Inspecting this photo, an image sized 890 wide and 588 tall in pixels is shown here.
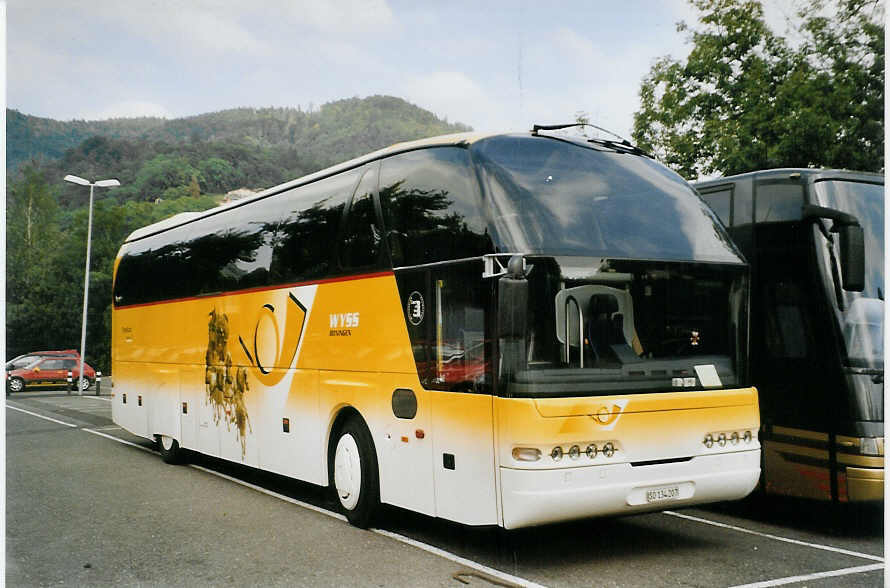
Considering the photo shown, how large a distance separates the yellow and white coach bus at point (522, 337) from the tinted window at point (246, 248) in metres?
0.09

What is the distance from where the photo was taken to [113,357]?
1600cm

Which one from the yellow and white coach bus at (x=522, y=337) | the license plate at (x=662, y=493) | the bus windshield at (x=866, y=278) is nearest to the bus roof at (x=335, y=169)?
the yellow and white coach bus at (x=522, y=337)

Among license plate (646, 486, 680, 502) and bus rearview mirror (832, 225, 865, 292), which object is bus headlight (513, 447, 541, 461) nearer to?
license plate (646, 486, 680, 502)

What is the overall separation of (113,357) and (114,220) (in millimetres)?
21863

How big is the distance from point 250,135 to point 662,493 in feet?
28.6

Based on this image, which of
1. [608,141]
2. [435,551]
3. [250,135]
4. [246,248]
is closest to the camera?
[435,551]

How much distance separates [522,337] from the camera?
651 centimetres

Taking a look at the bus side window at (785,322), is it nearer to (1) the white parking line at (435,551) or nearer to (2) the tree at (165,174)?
(1) the white parking line at (435,551)

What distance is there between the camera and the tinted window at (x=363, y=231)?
8453mm

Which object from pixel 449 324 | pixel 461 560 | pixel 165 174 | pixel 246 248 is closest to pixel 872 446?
pixel 461 560

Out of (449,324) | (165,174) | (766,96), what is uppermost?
(766,96)

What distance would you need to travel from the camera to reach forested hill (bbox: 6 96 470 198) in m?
9.18

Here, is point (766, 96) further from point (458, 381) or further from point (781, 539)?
point (458, 381)

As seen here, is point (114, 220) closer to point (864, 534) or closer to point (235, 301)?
point (235, 301)
